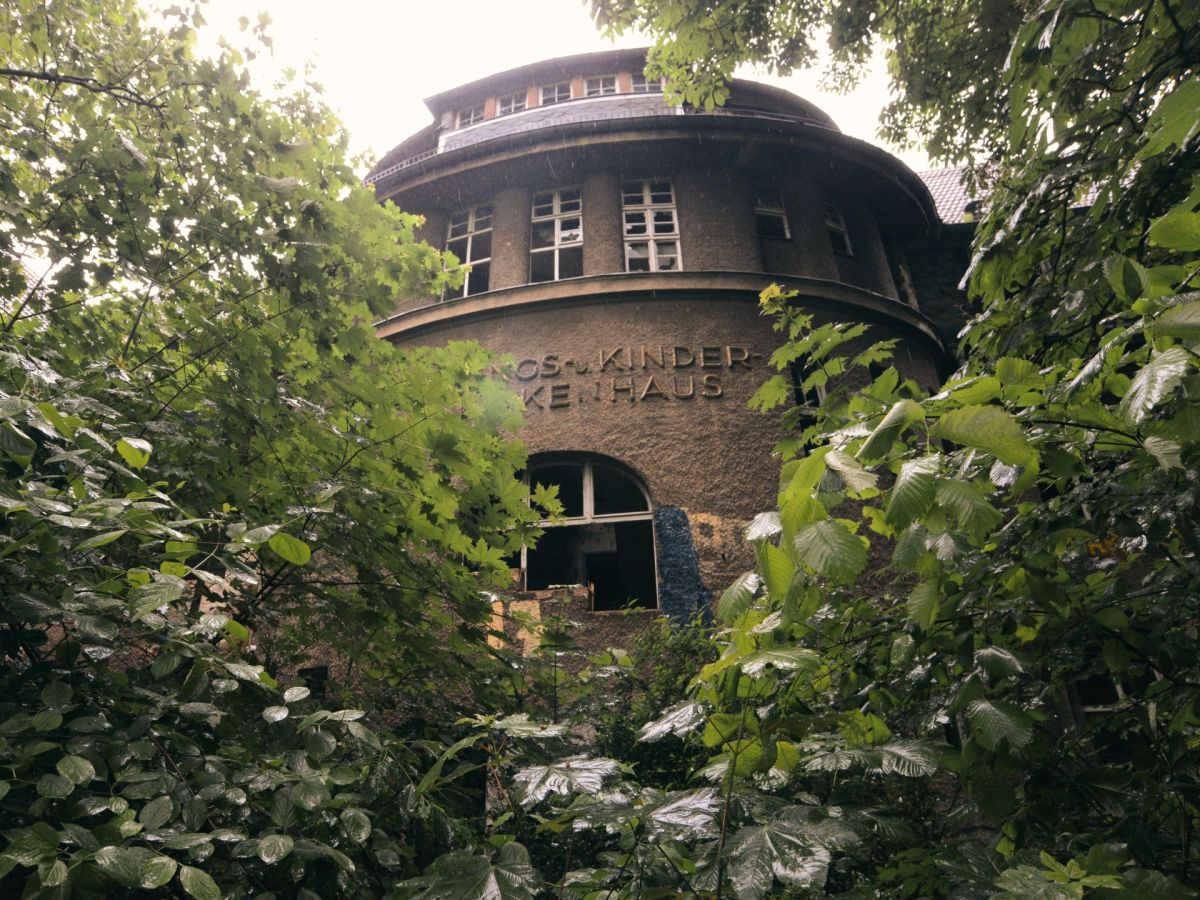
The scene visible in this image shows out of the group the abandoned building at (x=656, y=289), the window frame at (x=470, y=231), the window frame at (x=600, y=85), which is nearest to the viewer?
the abandoned building at (x=656, y=289)

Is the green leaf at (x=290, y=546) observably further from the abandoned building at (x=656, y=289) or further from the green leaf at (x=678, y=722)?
the abandoned building at (x=656, y=289)

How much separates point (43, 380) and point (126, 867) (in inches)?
60.5

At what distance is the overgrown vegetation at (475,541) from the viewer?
1.47m

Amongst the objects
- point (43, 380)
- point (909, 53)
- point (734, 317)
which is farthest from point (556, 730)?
point (734, 317)

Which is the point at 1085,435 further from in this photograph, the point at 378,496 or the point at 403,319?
the point at 403,319

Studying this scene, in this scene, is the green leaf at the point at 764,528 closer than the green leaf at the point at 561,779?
Yes

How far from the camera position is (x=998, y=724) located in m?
1.52

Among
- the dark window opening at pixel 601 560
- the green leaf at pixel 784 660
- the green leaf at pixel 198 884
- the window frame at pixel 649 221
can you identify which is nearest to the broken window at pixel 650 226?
the window frame at pixel 649 221

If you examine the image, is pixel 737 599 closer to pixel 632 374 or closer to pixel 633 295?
pixel 632 374

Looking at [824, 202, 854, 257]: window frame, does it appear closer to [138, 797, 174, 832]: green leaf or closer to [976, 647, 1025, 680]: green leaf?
[976, 647, 1025, 680]: green leaf

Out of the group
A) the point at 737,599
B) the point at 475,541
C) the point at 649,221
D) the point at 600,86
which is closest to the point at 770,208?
the point at 649,221

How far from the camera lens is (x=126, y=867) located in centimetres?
146

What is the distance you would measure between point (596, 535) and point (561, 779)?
24.8ft

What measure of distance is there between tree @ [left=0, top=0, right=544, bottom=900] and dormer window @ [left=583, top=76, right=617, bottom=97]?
38.9 ft
